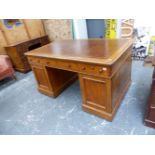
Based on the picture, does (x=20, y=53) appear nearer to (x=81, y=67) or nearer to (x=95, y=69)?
(x=81, y=67)

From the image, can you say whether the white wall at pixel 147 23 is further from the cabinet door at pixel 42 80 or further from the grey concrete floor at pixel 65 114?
the cabinet door at pixel 42 80

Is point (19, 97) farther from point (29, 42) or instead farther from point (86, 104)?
point (29, 42)

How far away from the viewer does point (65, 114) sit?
1899 millimetres

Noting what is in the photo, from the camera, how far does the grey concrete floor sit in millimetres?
1622

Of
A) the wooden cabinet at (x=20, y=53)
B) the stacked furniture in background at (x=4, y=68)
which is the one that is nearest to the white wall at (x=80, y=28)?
the wooden cabinet at (x=20, y=53)

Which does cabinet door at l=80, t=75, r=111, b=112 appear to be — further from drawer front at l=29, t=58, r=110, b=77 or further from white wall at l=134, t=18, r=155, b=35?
white wall at l=134, t=18, r=155, b=35

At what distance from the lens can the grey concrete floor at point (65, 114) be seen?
5.32 feet

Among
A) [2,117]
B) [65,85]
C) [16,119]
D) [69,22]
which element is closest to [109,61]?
[65,85]

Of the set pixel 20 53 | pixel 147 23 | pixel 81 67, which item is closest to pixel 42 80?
pixel 81 67

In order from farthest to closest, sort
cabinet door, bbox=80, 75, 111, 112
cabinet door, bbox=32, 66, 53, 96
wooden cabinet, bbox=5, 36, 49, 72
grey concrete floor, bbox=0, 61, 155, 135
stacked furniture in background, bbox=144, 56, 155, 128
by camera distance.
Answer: wooden cabinet, bbox=5, 36, 49, 72, cabinet door, bbox=32, 66, 53, 96, grey concrete floor, bbox=0, 61, 155, 135, cabinet door, bbox=80, 75, 111, 112, stacked furniture in background, bbox=144, 56, 155, 128

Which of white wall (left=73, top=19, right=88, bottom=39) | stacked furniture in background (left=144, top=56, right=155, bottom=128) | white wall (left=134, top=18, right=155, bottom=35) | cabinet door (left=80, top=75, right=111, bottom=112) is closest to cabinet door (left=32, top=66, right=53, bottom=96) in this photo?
cabinet door (left=80, top=75, right=111, bottom=112)

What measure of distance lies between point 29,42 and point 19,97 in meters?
1.66

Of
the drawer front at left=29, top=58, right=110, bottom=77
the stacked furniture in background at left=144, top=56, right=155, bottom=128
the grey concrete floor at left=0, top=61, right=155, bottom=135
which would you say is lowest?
the grey concrete floor at left=0, top=61, right=155, bottom=135

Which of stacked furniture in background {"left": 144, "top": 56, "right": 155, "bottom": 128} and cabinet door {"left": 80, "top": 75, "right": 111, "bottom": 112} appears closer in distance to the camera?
stacked furniture in background {"left": 144, "top": 56, "right": 155, "bottom": 128}
